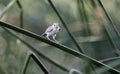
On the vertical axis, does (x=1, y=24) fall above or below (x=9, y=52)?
above

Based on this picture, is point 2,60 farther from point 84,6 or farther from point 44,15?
point 44,15

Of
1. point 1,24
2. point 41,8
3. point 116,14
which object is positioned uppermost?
point 1,24

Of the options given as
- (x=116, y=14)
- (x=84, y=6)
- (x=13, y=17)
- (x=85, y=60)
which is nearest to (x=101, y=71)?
(x=85, y=60)

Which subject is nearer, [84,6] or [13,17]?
[84,6]

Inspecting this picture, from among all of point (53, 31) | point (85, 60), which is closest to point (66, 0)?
point (53, 31)

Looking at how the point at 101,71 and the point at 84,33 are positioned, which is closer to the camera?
the point at 101,71

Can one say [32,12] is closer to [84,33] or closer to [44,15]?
[44,15]

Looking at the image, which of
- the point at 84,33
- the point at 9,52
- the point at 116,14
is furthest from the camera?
the point at 116,14

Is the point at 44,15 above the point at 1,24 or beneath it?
beneath

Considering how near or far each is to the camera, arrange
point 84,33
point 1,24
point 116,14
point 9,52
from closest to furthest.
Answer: point 1,24
point 84,33
point 9,52
point 116,14
